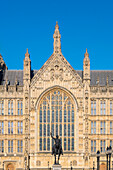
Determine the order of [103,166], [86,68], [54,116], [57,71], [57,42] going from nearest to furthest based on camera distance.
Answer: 1. [103,166]
2. [54,116]
3. [86,68]
4. [57,71]
5. [57,42]

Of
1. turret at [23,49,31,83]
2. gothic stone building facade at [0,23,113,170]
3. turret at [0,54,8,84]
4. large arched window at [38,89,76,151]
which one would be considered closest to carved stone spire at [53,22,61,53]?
gothic stone building facade at [0,23,113,170]

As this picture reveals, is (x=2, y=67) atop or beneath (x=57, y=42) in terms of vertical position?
beneath

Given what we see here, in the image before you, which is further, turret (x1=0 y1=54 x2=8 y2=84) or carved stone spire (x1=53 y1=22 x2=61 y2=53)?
turret (x1=0 y1=54 x2=8 y2=84)

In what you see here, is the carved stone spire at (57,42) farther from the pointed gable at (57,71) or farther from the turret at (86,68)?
the turret at (86,68)

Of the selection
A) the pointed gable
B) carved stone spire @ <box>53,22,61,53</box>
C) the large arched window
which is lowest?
the large arched window

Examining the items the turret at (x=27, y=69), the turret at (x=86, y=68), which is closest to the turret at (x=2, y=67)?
the turret at (x=27, y=69)

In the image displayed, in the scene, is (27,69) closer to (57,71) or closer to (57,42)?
(57,71)

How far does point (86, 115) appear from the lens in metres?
76.2

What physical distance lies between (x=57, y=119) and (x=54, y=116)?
30.8 inches

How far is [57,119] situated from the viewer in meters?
76.8

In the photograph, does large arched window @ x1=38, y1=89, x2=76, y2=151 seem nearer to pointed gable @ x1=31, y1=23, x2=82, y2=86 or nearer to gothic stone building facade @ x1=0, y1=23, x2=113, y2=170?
gothic stone building facade @ x1=0, y1=23, x2=113, y2=170

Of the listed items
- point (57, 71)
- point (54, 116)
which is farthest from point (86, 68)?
point (54, 116)

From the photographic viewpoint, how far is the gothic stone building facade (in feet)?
249

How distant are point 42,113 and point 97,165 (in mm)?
13702
